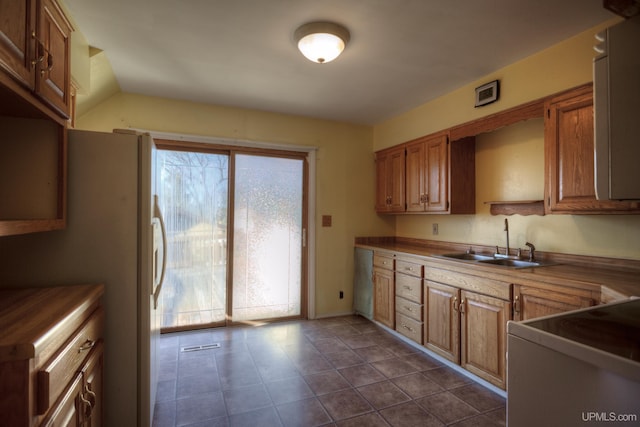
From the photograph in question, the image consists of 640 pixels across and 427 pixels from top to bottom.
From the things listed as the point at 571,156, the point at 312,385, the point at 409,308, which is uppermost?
the point at 571,156

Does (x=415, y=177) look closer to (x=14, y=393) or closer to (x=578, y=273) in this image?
(x=578, y=273)

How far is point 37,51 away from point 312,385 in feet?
8.24

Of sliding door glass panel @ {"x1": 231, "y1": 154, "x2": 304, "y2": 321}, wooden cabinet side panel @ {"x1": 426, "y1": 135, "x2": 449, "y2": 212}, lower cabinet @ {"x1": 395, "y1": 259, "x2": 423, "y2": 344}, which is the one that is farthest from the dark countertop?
sliding door glass panel @ {"x1": 231, "y1": 154, "x2": 304, "y2": 321}

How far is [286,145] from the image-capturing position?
12.6ft

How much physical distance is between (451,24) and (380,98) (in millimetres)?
1313

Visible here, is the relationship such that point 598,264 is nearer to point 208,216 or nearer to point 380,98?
point 380,98

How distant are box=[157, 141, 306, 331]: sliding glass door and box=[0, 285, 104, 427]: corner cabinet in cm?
191

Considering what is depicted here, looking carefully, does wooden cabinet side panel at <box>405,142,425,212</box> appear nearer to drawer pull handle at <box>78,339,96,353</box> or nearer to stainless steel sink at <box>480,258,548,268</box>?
stainless steel sink at <box>480,258,548,268</box>

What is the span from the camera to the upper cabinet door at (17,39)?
108 cm

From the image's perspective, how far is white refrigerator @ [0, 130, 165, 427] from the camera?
1629 mm

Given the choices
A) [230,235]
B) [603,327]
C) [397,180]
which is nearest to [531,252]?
[397,180]

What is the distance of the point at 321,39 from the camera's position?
2.10 meters

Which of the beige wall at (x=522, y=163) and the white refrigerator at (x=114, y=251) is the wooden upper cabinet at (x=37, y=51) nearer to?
the white refrigerator at (x=114, y=251)

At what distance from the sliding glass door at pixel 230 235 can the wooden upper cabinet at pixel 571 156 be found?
2551 mm
